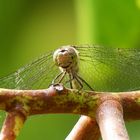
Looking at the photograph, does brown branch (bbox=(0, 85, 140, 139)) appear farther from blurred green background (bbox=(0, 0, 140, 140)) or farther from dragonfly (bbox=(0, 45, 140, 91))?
blurred green background (bbox=(0, 0, 140, 140))

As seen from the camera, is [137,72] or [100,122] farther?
[137,72]

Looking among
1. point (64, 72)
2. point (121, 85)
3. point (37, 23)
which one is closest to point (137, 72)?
→ point (121, 85)

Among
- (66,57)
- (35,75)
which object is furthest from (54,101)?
(35,75)

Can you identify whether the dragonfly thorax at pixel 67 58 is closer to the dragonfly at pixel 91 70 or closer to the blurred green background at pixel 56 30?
the dragonfly at pixel 91 70

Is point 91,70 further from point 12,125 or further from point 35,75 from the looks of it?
point 12,125

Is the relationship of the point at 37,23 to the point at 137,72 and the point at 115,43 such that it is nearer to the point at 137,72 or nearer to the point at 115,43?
the point at 115,43

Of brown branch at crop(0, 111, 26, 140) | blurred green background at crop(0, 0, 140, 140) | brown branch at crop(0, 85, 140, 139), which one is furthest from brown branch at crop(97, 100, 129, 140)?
blurred green background at crop(0, 0, 140, 140)

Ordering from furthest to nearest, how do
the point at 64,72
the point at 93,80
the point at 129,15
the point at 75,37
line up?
the point at 75,37 < the point at 129,15 < the point at 93,80 < the point at 64,72

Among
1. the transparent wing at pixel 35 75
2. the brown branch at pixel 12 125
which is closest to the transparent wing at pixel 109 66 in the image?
the transparent wing at pixel 35 75
